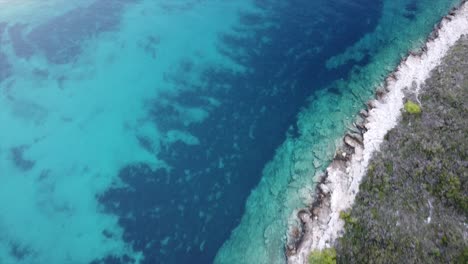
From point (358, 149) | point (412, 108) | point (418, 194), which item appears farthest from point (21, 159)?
point (412, 108)

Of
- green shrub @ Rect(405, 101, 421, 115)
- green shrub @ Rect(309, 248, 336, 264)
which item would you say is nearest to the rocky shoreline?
green shrub @ Rect(309, 248, 336, 264)

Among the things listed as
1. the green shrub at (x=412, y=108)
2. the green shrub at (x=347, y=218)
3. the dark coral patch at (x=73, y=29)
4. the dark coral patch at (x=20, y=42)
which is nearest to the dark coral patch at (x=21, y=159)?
the dark coral patch at (x=73, y=29)

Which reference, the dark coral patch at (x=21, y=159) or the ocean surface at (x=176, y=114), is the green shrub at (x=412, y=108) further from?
the dark coral patch at (x=21, y=159)

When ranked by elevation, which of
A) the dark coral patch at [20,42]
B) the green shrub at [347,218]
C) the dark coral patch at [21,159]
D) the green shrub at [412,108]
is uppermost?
the green shrub at [412,108]

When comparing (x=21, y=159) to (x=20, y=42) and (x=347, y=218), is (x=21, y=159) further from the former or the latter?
(x=347, y=218)

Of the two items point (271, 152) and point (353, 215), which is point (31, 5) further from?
point (353, 215)

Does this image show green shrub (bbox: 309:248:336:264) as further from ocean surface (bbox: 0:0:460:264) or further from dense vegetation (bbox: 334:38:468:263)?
ocean surface (bbox: 0:0:460:264)

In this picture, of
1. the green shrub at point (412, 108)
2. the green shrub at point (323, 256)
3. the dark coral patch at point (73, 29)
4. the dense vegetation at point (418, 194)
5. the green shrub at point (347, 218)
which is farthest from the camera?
the dark coral patch at point (73, 29)
